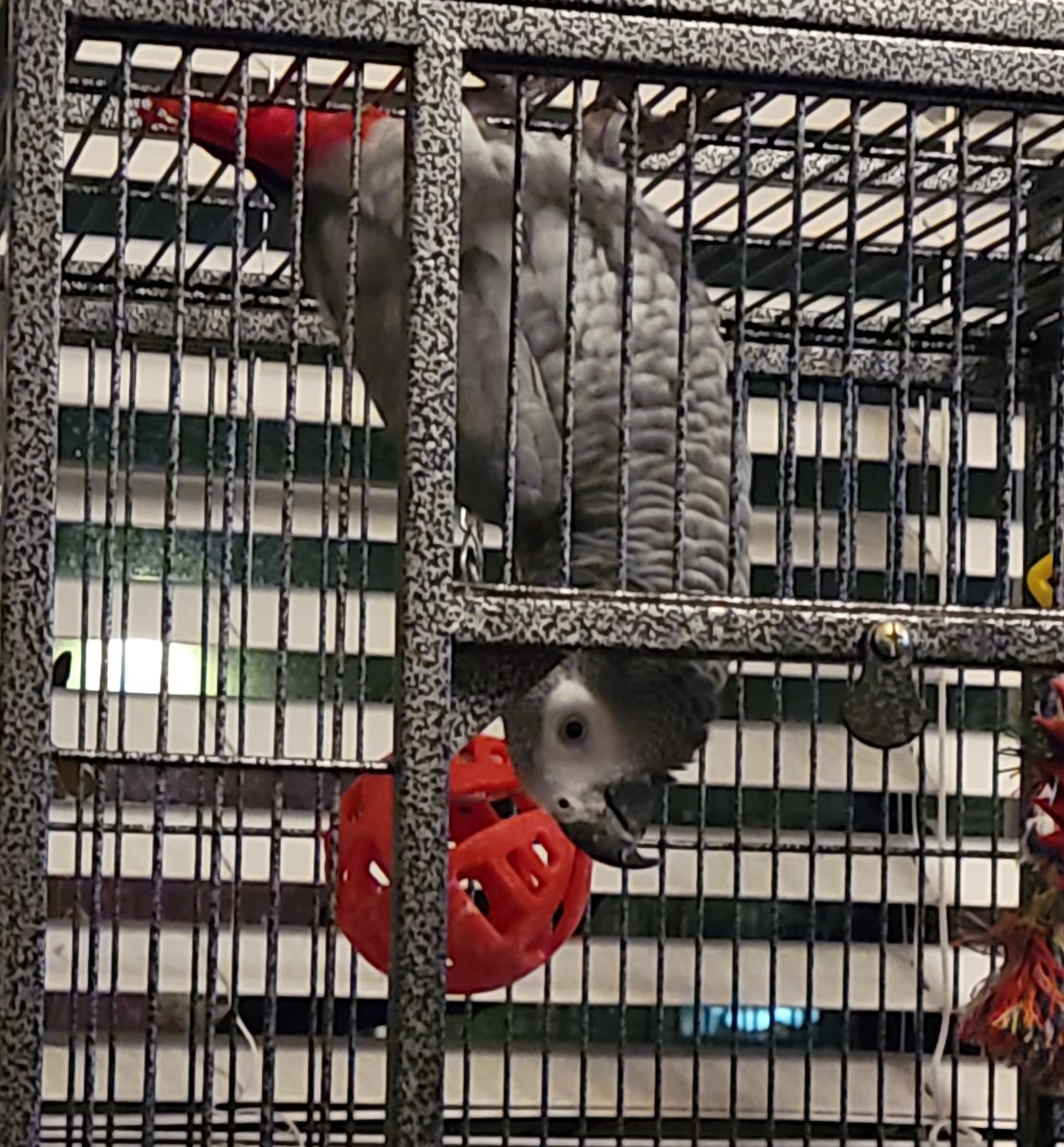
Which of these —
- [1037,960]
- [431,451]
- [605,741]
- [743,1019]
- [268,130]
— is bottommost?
[743,1019]

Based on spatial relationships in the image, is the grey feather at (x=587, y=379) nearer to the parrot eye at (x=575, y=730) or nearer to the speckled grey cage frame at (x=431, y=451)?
the parrot eye at (x=575, y=730)

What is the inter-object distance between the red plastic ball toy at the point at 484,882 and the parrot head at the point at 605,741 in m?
0.12

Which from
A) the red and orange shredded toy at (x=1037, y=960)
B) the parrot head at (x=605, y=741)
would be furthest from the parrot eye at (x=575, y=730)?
the red and orange shredded toy at (x=1037, y=960)

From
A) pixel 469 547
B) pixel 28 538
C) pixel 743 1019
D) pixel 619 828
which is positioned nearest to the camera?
pixel 28 538

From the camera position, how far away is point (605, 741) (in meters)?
0.89

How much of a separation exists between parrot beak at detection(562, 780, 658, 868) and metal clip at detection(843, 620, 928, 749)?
20 centimetres

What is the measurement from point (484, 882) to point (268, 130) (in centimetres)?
42

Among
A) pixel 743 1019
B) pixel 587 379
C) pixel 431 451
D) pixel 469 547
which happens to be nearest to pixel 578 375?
pixel 587 379

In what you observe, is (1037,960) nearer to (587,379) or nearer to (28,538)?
(587,379)

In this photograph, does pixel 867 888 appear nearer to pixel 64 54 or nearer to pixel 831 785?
pixel 831 785

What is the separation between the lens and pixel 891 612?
71 cm

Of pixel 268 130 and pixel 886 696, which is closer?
pixel 886 696

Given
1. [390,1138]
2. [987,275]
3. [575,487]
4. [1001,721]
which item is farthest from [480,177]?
[1001,721]

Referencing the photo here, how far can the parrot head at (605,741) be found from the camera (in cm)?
88
